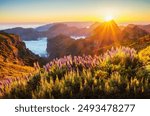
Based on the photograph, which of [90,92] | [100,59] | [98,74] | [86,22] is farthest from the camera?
[86,22]

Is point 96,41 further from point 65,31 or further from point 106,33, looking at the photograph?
point 65,31

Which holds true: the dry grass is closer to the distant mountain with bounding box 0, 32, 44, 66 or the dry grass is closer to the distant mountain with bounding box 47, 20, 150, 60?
the distant mountain with bounding box 0, 32, 44, 66

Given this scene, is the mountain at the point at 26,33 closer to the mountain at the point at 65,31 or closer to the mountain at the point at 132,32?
the mountain at the point at 65,31

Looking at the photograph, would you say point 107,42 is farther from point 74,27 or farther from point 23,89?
point 23,89

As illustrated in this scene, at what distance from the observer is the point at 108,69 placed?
697cm

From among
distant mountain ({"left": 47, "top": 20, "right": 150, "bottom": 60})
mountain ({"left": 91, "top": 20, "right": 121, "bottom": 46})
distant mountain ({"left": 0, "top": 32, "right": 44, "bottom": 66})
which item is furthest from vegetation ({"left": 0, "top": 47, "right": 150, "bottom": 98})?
distant mountain ({"left": 0, "top": 32, "right": 44, "bottom": 66})

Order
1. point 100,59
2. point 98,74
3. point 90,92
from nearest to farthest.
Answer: point 90,92 → point 98,74 → point 100,59

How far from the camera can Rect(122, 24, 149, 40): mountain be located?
371 inches

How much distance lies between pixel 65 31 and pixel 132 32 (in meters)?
1.41

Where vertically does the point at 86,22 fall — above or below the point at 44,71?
above

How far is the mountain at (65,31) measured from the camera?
9469 mm

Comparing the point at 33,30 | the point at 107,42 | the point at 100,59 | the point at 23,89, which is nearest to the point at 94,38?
the point at 107,42

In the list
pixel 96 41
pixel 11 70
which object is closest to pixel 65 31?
pixel 96 41

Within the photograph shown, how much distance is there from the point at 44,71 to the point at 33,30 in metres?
2.49
